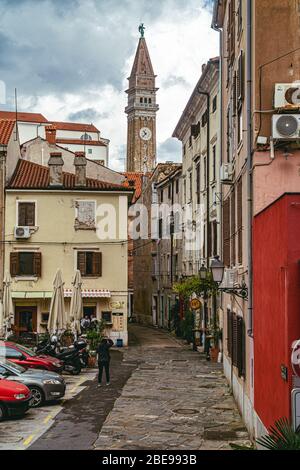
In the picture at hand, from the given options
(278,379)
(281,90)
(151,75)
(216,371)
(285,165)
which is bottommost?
(216,371)

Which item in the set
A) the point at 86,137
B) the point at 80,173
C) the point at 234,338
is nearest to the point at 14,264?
the point at 80,173

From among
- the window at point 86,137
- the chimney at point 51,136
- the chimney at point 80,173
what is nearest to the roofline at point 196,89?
the chimney at point 80,173

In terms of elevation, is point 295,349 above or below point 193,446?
above

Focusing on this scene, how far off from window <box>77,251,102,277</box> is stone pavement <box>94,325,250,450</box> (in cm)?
815

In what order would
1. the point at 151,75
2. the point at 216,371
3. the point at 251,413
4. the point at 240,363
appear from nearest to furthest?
1. the point at 251,413
2. the point at 240,363
3. the point at 216,371
4. the point at 151,75

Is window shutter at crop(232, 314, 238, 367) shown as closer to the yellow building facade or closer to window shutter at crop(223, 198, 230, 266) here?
window shutter at crop(223, 198, 230, 266)

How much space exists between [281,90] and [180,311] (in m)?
29.0

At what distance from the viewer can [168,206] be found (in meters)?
49.5

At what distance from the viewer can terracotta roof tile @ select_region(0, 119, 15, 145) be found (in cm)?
3766

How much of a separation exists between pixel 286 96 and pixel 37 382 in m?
9.71

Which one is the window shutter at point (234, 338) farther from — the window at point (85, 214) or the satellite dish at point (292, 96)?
the window at point (85, 214)

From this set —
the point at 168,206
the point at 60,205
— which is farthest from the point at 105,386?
the point at 168,206

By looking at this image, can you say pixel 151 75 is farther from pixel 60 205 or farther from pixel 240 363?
pixel 240 363

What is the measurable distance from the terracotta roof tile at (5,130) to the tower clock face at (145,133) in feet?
372
